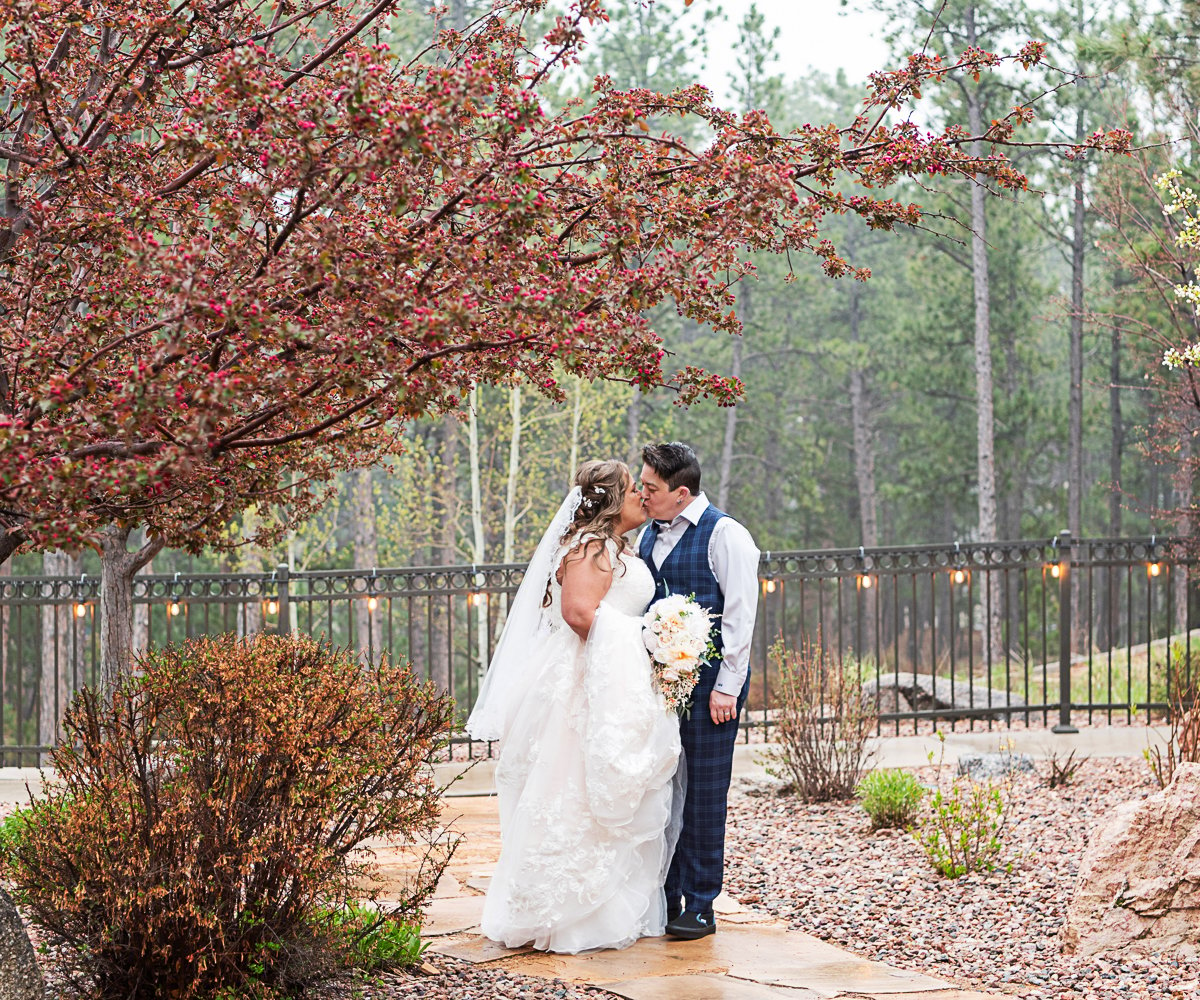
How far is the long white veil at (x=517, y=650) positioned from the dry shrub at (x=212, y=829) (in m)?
0.92

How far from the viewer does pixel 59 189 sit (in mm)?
A: 3270

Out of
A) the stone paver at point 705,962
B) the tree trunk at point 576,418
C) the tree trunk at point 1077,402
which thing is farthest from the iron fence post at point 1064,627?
the tree trunk at point 1077,402

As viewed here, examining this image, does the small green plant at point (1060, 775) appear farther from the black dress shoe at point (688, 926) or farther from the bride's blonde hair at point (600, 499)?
the bride's blonde hair at point (600, 499)

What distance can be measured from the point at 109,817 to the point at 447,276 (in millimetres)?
1788

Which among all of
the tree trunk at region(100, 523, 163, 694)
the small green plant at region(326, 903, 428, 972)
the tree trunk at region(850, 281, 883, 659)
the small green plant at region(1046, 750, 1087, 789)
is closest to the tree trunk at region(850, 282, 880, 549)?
the tree trunk at region(850, 281, 883, 659)

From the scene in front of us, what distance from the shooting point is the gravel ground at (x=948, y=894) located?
4.35 meters

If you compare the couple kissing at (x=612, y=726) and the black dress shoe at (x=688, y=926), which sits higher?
the couple kissing at (x=612, y=726)

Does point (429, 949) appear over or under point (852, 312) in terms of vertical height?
under

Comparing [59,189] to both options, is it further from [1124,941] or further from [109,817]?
[1124,941]

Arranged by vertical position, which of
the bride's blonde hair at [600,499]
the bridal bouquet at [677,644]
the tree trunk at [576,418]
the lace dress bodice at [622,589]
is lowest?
the bridal bouquet at [677,644]

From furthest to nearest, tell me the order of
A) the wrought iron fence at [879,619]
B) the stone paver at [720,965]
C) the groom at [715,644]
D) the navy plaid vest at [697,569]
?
the wrought iron fence at [879,619], the navy plaid vest at [697,569], the groom at [715,644], the stone paver at [720,965]

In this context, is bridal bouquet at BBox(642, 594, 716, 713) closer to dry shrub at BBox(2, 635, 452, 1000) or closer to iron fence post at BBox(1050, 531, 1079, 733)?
dry shrub at BBox(2, 635, 452, 1000)

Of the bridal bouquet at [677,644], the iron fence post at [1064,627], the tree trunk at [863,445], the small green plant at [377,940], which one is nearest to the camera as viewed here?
the small green plant at [377,940]

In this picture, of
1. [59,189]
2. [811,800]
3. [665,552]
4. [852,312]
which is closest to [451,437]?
[852,312]
